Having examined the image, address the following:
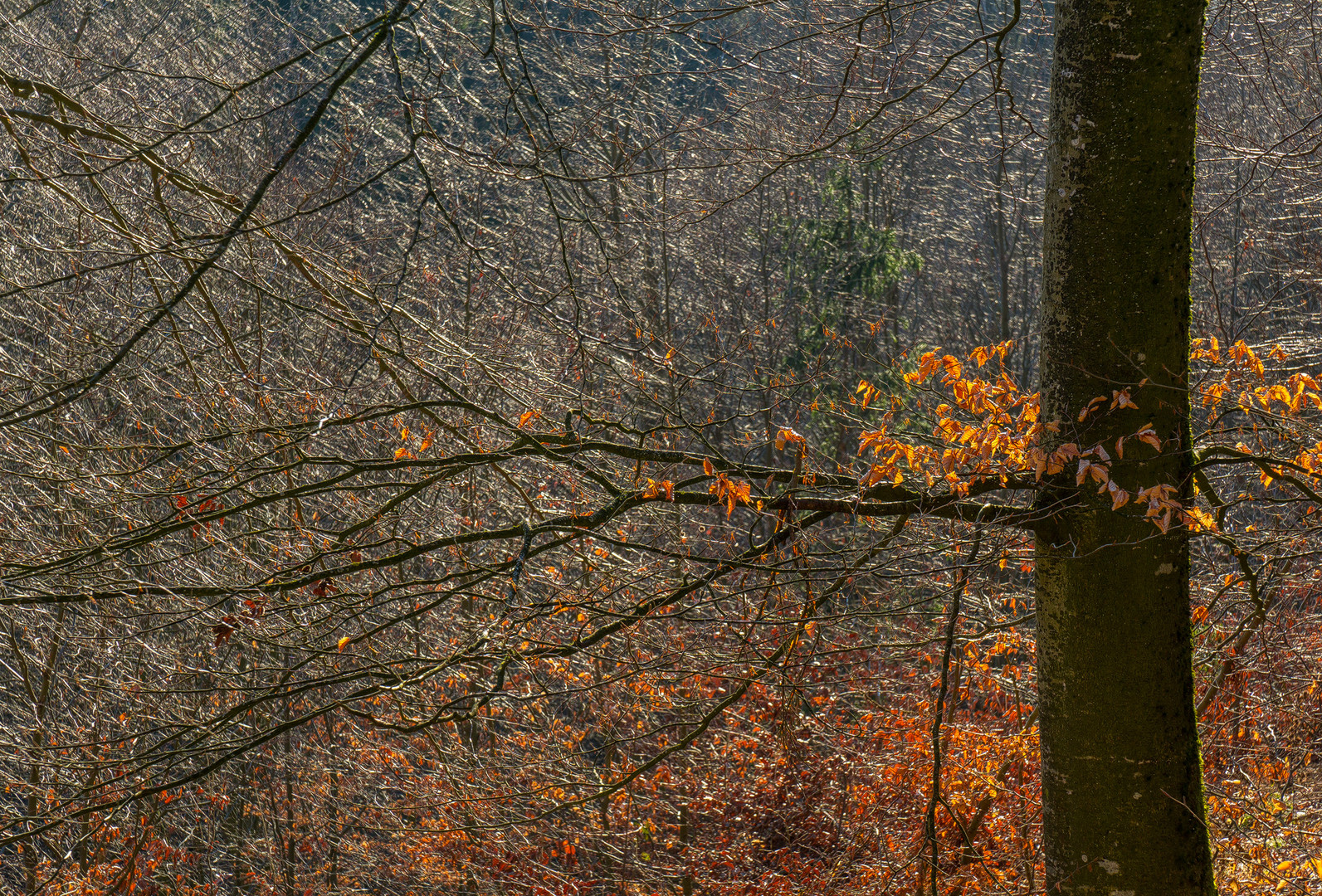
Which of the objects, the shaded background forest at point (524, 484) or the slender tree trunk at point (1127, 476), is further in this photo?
the shaded background forest at point (524, 484)

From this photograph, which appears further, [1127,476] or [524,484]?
[524,484]

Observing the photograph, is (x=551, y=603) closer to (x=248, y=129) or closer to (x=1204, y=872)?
(x=1204, y=872)

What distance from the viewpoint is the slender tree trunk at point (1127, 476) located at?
9.61 feet

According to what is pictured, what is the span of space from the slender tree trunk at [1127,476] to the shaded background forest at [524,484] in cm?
39

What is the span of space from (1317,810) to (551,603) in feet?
14.1

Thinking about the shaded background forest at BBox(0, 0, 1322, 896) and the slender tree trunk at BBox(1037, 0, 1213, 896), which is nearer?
the slender tree trunk at BBox(1037, 0, 1213, 896)

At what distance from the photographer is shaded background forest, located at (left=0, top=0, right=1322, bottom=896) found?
11.3 feet

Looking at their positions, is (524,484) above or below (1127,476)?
above

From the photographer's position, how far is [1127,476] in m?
3.00

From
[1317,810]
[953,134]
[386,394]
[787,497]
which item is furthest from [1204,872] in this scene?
[953,134]

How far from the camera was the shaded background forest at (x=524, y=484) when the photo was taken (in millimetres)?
3443

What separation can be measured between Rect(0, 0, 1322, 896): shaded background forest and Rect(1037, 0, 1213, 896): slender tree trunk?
0.39 metres

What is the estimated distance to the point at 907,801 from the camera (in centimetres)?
723

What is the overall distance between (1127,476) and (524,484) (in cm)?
595
